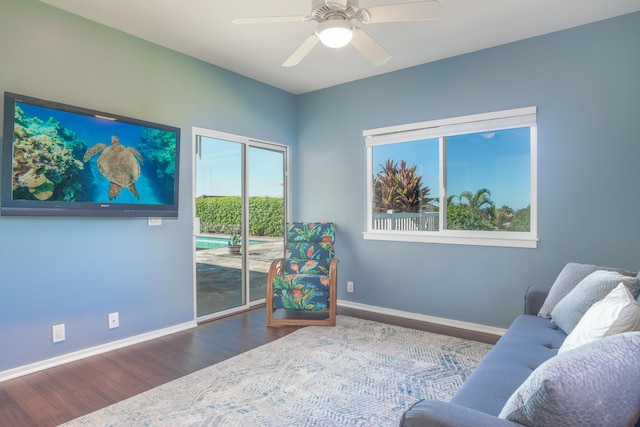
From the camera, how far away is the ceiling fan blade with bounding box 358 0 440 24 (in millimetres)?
2055

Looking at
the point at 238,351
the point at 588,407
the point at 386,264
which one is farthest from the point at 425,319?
the point at 588,407

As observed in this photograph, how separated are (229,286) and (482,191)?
3.02m

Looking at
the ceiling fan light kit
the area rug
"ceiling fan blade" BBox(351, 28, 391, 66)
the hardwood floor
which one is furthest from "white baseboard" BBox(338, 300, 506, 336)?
the ceiling fan light kit

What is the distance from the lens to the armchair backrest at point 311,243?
4324 millimetres

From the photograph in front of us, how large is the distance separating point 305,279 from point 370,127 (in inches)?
77.4

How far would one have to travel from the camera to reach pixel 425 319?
392cm

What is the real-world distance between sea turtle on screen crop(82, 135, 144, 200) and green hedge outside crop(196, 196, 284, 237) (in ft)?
2.58

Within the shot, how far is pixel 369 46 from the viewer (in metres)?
2.57

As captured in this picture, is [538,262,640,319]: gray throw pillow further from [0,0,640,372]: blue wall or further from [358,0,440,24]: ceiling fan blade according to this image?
[358,0,440,24]: ceiling fan blade

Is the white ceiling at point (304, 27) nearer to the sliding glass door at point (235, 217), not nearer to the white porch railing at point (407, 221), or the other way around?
the sliding glass door at point (235, 217)

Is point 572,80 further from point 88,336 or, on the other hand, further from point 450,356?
point 88,336

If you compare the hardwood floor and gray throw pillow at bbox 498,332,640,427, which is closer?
gray throw pillow at bbox 498,332,640,427

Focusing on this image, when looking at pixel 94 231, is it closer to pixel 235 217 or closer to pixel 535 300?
pixel 235 217

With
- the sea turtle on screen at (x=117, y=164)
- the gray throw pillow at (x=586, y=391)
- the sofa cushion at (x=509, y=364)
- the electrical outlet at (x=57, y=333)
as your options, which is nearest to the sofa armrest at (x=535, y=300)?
the sofa cushion at (x=509, y=364)
